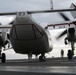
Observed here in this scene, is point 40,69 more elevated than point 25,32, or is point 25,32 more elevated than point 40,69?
point 25,32

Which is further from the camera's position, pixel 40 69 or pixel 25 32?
pixel 25 32

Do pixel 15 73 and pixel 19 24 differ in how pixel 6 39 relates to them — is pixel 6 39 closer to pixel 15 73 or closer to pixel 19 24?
pixel 19 24

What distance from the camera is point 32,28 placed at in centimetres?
2291

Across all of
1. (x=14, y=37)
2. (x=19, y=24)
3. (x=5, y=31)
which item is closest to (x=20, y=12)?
(x=19, y=24)

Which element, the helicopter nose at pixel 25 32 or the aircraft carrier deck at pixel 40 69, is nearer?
the aircraft carrier deck at pixel 40 69

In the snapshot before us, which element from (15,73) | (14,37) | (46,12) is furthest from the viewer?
(14,37)

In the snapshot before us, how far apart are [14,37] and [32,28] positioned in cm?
176

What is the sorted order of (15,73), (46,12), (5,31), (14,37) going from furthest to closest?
(5,31) → (14,37) → (46,12) → (15,73)

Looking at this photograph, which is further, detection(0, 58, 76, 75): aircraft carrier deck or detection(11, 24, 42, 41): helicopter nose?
detection(11, 24, 42, 41): helicopter nose

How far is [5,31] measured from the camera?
2562 centimetres

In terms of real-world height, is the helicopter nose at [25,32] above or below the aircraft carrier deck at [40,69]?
above

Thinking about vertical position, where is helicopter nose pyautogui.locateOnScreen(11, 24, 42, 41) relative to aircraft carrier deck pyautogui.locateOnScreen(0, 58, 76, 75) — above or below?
above

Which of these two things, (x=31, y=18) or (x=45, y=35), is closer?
(x=31, y=18)

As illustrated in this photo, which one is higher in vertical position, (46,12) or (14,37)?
(46,12)
